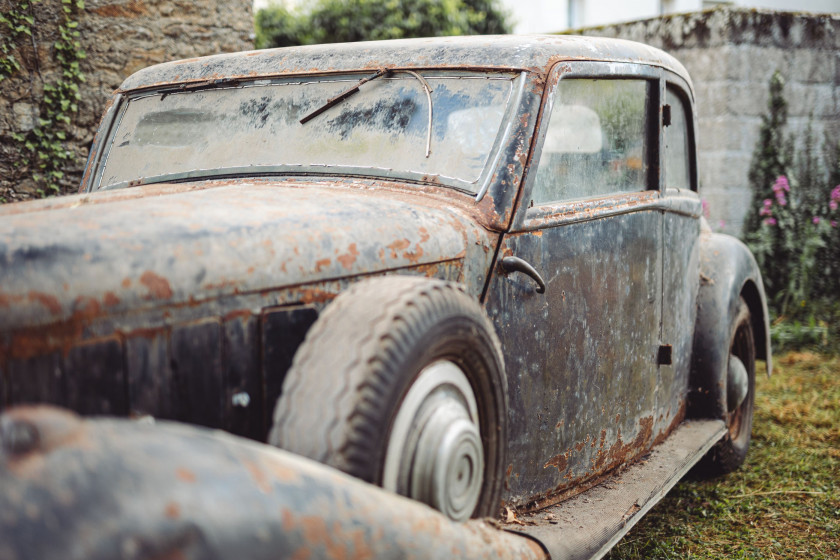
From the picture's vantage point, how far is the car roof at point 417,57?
7.59ft

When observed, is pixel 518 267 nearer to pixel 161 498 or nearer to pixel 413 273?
pixel 413 273

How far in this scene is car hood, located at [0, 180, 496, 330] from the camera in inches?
52.9

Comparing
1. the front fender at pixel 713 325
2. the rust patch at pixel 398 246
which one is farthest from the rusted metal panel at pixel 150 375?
the front fender at pixel 713 325

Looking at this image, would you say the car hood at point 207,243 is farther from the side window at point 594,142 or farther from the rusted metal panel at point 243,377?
the side window at point 594,142

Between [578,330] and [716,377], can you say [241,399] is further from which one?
[716,377]

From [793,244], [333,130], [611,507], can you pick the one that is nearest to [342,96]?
[333,130]

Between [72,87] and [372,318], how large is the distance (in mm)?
3599

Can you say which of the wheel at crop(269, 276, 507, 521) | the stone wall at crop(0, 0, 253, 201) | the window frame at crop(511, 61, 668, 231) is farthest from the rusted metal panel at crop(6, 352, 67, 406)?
the stone wall at crop(0, 0, 253, 201)

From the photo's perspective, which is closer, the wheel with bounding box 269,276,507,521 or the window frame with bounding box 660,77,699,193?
the wheel with bounding box 269,276,507,521

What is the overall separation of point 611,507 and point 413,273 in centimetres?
104

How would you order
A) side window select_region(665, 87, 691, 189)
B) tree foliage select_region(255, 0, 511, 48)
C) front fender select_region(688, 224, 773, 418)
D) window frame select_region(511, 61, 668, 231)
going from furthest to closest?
1. tree foliage select_region(255, 0, 511, 48)
2. front fender select_region(688, 224, 773, 418)
3. side window select_region(665, 87, 691, 189)
4. window frame select_region(511, 61, 668, 231)

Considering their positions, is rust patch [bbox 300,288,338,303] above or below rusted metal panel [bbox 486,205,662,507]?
above

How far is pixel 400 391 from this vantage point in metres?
1.51

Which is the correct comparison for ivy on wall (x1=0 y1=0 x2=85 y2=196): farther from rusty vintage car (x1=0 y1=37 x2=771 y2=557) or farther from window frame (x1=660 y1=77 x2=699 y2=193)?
window frame (x1=660 y1=77 x2=699 y2=193)
